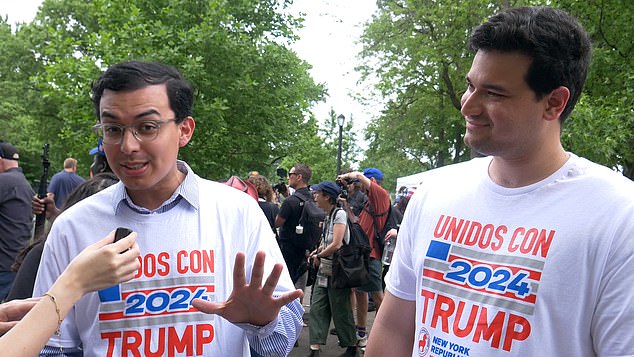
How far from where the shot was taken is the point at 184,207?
7.11 feet

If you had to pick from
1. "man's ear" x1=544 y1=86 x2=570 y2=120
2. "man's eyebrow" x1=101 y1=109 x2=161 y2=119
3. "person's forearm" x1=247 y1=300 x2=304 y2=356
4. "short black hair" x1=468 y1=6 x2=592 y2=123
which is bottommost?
"person's forearm" x1=247 y1=300 x2=304 y2=356

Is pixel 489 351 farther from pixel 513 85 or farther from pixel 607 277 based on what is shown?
pixel 513 85

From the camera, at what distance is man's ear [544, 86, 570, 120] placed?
5.96 feet

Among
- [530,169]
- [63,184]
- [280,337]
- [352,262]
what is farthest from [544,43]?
[63,184]

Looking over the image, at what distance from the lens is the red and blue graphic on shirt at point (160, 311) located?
197cm

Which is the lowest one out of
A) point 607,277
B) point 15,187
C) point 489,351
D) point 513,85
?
point 489,351

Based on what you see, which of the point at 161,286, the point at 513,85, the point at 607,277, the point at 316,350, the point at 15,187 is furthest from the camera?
the point at 316,350

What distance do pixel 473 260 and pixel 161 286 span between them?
3.47ft

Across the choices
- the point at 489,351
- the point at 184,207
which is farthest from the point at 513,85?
the point at 184,207

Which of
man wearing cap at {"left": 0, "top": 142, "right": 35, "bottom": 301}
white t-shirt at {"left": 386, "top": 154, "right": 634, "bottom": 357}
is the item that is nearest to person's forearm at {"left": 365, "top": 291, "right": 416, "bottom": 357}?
white t-shirt at {"left": 386, "top": 154, "right": 634, "bottom": 357}

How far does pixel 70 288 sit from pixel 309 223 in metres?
6.03

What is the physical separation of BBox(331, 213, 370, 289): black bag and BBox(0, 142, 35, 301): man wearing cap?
3.31 m

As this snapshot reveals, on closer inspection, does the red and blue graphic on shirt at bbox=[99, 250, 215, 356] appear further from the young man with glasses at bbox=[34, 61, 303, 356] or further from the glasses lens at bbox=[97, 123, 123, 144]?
the glasses lens at bbox=[97, 123, 123, 144]

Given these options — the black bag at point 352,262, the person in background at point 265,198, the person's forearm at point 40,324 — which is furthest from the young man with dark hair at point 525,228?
the person in background at point 265,198
